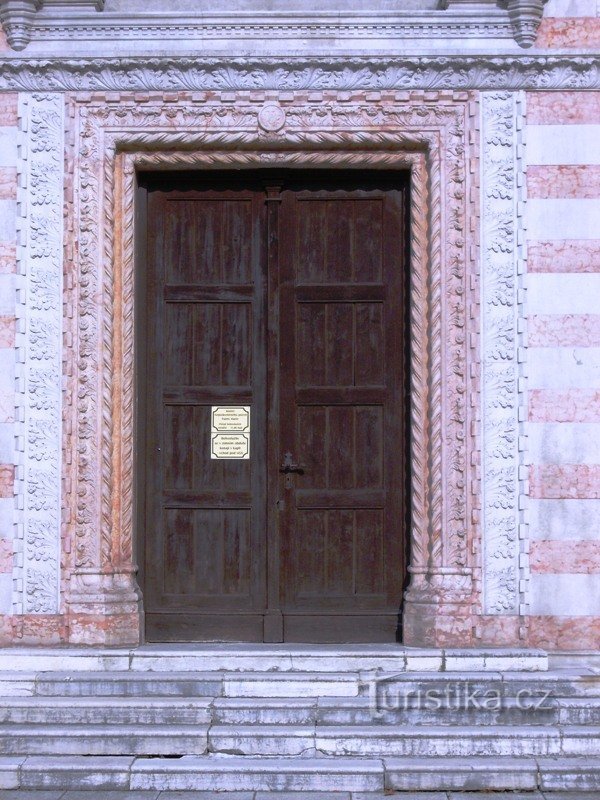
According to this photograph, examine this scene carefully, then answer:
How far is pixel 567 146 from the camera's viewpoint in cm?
824

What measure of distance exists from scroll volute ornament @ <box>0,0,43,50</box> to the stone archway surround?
1.91ft

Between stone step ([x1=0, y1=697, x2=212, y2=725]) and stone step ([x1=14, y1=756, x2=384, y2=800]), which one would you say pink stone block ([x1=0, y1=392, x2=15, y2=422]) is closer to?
stone step ([x1=0, y1=697, x2=212, y2=725])

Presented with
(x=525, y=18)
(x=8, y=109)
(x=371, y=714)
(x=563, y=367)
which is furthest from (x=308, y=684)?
(x=525, y=18)

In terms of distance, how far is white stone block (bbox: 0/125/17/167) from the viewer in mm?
8312

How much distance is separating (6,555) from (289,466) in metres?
1.99

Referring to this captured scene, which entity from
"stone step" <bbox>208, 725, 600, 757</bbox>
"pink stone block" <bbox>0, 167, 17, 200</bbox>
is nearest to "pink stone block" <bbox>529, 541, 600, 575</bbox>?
"stone step" <bbox>208, 725, 600, 757</bbox>

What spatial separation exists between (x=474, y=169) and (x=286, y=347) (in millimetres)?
Answer: 1758

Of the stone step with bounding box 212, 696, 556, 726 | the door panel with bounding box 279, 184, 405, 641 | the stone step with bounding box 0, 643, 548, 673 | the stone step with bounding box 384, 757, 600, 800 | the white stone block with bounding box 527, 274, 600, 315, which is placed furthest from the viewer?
the door panel with bounding box 279, 184, 405, 641

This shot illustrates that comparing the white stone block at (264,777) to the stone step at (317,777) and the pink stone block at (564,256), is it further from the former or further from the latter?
the pink stone block at (564,256)

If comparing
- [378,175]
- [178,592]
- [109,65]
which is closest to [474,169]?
[378,175]

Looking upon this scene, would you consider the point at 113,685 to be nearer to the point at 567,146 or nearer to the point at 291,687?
the point at 291,687

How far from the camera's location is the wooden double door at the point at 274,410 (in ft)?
28.0

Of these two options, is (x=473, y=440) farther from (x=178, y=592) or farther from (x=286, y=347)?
(x=178, y=592)

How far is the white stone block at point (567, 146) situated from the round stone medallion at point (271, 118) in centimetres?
166
